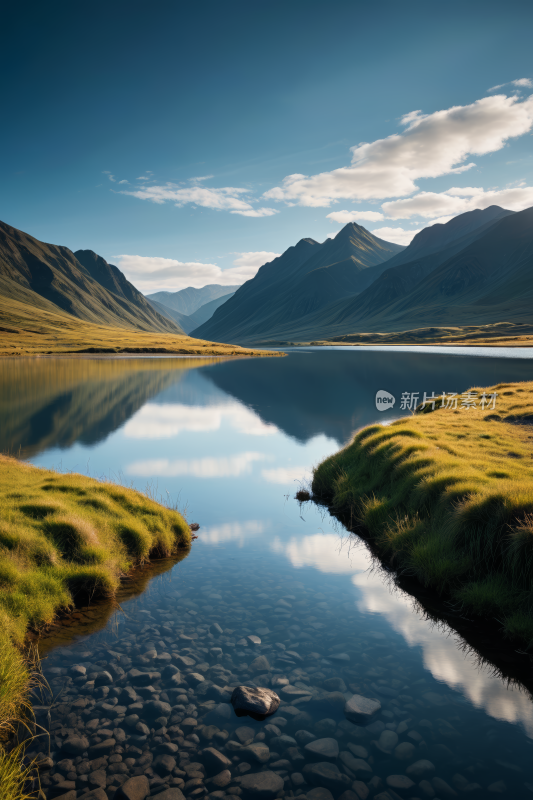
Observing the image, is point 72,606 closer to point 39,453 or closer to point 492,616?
point 492,616

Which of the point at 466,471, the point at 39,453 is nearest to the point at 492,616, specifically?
the point at 466,471

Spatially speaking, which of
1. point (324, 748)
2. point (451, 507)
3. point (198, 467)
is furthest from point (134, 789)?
point (198, 467)

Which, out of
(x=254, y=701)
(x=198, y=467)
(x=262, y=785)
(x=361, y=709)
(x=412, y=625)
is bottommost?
(x=198, y=467)

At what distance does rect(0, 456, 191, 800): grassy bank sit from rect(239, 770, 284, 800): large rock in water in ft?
10.5

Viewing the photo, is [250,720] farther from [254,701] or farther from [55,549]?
[55,549]

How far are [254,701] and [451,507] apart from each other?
8.03m

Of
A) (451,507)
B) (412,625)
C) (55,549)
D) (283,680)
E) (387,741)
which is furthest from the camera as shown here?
(451,507)

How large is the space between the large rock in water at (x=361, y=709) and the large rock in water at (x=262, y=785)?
1766 millimetres

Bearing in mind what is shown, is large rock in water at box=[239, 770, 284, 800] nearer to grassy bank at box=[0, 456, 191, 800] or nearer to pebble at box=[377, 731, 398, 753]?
pebble at box=[377, 731, 398, 753]

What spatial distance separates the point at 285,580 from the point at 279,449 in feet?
65.7

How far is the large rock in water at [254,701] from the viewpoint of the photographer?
26.0ft

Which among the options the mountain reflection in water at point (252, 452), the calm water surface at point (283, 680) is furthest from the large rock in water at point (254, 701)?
the mountain reflection in water at point (252, 452)

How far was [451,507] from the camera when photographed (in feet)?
43.5

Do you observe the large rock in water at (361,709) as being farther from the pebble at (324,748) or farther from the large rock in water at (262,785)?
the large rock in water at (262,785)
